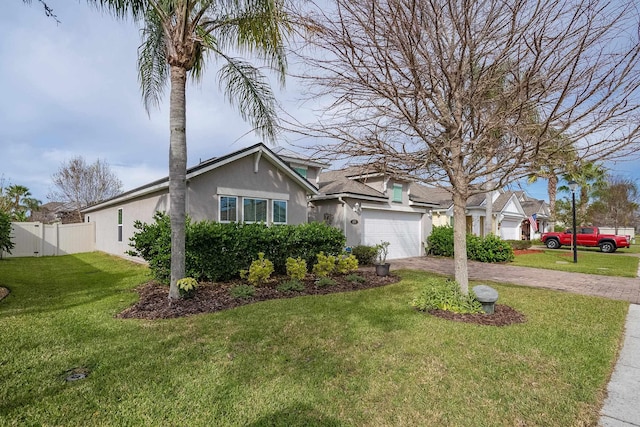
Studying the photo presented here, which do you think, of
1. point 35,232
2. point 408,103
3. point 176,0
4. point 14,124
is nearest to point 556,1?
point 408,103

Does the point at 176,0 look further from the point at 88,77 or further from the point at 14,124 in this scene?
the point at 14,124

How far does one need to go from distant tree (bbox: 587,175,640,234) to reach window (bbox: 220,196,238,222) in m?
41.9

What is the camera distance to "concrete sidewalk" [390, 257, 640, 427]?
125 inches

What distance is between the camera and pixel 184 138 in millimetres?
7125

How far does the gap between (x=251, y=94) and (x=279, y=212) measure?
5111 mm

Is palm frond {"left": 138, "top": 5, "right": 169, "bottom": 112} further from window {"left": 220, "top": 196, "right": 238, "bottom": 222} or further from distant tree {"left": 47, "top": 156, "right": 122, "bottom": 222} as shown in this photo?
distant tree {"left": 47, "top": 156, "right": 122, "bottom": 222}

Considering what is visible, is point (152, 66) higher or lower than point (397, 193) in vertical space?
higher

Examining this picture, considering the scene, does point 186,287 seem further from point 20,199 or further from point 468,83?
point 20,199

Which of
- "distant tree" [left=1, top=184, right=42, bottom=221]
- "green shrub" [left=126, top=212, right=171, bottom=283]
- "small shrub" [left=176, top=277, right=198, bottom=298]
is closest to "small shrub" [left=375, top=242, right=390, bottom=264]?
"green shrub" [left=126, top=212, right=171, bottom=283]

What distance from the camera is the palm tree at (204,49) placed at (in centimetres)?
694

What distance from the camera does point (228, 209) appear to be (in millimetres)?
11500

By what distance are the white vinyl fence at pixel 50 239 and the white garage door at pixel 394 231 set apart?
56.5ft

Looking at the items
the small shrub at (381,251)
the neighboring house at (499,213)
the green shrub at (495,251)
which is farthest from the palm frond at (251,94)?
the neighboring house at (499,213)

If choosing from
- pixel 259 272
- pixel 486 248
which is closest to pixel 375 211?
pixel 486 248
